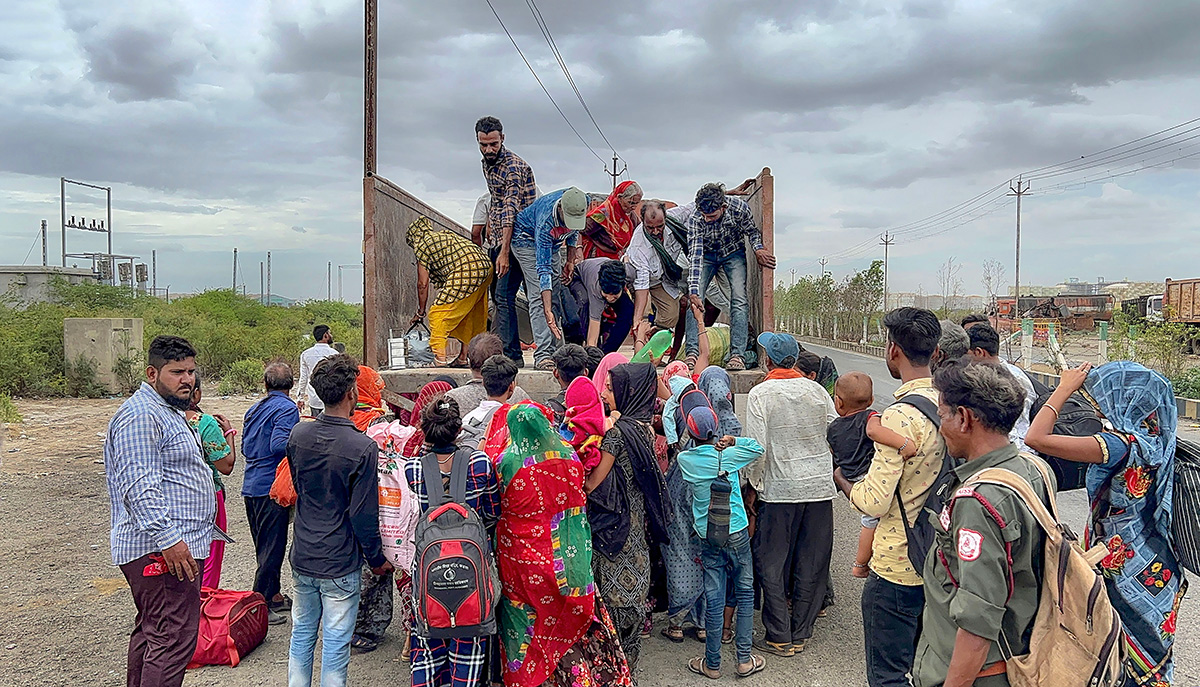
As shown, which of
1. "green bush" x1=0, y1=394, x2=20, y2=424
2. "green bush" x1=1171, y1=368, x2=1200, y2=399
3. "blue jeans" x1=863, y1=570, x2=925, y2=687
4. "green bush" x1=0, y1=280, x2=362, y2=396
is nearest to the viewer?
"blue jeans" x1=863, y1=570, x2=925, y2=687

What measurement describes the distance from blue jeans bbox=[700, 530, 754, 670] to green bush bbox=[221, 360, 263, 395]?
1465 centimetres

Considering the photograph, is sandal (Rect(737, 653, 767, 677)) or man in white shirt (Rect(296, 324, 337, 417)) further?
man in white shirt (Rect(296, 324, 337, 417))

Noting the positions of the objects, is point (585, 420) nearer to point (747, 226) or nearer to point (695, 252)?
point (695, 252)

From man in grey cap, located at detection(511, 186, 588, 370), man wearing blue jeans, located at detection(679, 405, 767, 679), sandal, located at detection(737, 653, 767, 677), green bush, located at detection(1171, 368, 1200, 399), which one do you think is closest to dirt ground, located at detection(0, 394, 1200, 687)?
sandal, located at detection(737, 653, 767, 677)

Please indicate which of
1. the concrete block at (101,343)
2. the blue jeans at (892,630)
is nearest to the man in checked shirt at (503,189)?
the blue jeans at (892,630)

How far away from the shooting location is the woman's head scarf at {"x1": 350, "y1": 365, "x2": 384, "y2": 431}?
382 cm

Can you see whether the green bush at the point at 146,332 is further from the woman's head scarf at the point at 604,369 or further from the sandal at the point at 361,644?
the woman's head scarf at the point at 604,369

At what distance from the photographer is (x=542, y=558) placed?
9.43 ft

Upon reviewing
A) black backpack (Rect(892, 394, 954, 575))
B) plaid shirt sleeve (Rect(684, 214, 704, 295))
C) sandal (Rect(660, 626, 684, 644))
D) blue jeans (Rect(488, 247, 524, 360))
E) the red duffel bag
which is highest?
plaid shirt sleeve (Rect(684, 214, 704, 295))

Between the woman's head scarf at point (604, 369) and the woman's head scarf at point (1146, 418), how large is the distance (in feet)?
6.04

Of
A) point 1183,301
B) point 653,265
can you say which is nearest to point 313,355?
point 653,265

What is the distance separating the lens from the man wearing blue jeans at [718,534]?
3346 mm

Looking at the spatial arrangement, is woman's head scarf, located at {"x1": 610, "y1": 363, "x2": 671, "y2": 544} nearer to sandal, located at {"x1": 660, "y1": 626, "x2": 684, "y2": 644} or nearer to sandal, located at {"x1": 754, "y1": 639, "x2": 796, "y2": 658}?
sandal, located at {"x1": 660, "y1": 626, "x2": 684, "y2": 644}

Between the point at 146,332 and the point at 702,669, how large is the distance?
773 inches
